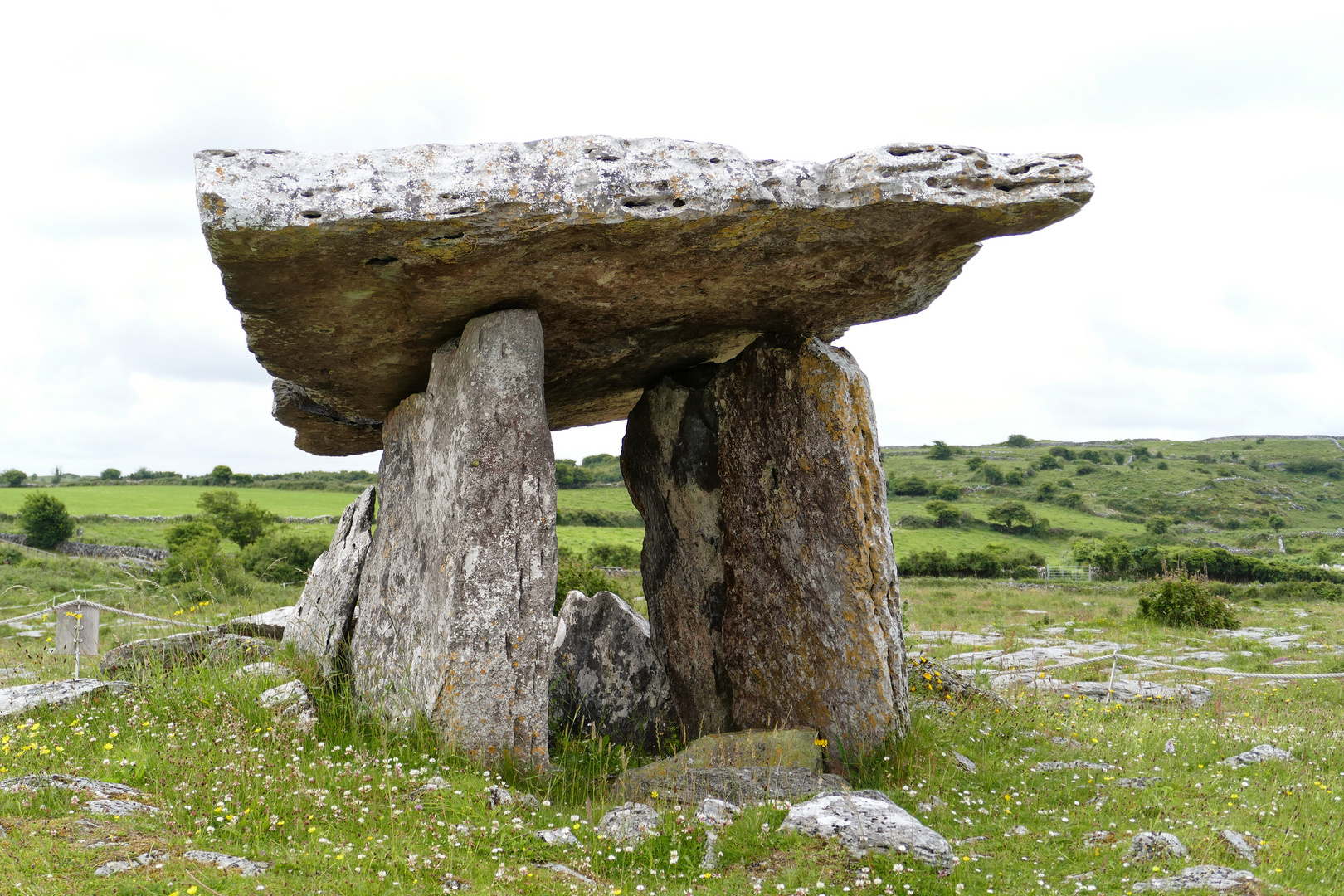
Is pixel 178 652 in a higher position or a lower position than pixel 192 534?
higher

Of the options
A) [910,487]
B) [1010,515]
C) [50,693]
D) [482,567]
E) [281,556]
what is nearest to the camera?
[482,567]

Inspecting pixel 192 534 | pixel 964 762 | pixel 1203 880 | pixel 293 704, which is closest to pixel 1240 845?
pixel 1203 880

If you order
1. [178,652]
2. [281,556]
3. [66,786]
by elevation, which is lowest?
[281,556]

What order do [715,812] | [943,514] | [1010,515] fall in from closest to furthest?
1. [715,812]
2. [943,514]
3. [1010,515]

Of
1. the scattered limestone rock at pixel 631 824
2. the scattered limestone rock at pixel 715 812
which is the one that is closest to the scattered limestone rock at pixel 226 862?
the scattered limestone rock at pixel 631 824

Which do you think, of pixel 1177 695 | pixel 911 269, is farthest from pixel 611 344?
pixel 1177 695

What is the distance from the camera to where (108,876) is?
4000 mm

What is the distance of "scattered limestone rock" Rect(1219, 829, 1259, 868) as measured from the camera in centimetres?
507

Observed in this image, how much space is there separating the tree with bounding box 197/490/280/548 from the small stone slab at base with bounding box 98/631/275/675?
114ft

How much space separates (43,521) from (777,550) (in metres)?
46.8

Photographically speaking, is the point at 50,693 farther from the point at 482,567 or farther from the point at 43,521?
the point at 43,521

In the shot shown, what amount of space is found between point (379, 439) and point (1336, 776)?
9.41 m

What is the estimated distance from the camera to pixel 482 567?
6449 millimetres

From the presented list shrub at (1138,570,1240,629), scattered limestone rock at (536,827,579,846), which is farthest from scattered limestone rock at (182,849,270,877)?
shrub at (1138,570,1240,629)
